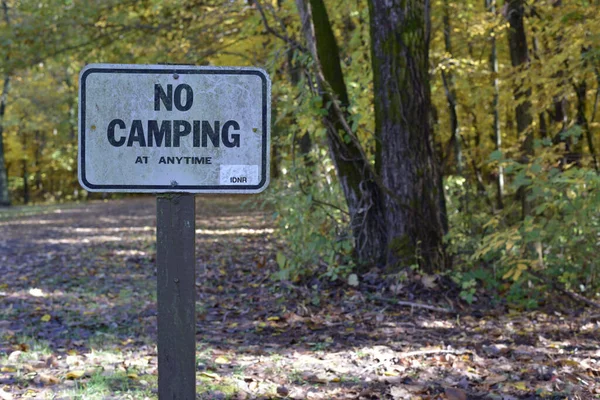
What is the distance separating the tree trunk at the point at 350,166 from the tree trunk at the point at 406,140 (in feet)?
0.83

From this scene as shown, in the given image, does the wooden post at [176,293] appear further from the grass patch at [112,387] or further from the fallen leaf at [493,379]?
the fallen leaf at [493,379]

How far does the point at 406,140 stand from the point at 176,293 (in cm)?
547

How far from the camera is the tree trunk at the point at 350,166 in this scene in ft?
25.6

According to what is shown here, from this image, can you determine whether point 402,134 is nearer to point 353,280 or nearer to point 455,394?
point 353,280

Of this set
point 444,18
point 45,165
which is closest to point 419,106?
point 444,18

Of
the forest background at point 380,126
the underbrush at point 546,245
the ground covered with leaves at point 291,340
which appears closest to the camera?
the ground covered with leaves at point 291,340

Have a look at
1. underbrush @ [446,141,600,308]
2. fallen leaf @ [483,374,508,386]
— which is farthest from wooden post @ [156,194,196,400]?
underbrush @ [446,141,600,308]

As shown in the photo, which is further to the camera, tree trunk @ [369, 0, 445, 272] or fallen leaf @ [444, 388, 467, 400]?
tree trunk @ [369, 0, 445, 272]

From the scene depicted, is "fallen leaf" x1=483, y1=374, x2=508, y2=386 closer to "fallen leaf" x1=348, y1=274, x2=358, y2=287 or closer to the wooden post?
the wooden post

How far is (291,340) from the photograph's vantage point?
5879 mm

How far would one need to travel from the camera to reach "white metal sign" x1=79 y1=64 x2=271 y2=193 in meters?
2.38

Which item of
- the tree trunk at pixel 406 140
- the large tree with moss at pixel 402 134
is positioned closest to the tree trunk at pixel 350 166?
the large tree with moss at pixel 402 134

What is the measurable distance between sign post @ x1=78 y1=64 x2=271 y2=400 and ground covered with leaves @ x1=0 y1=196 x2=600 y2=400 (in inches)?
80.3

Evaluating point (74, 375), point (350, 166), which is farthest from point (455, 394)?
point (350, 166)
